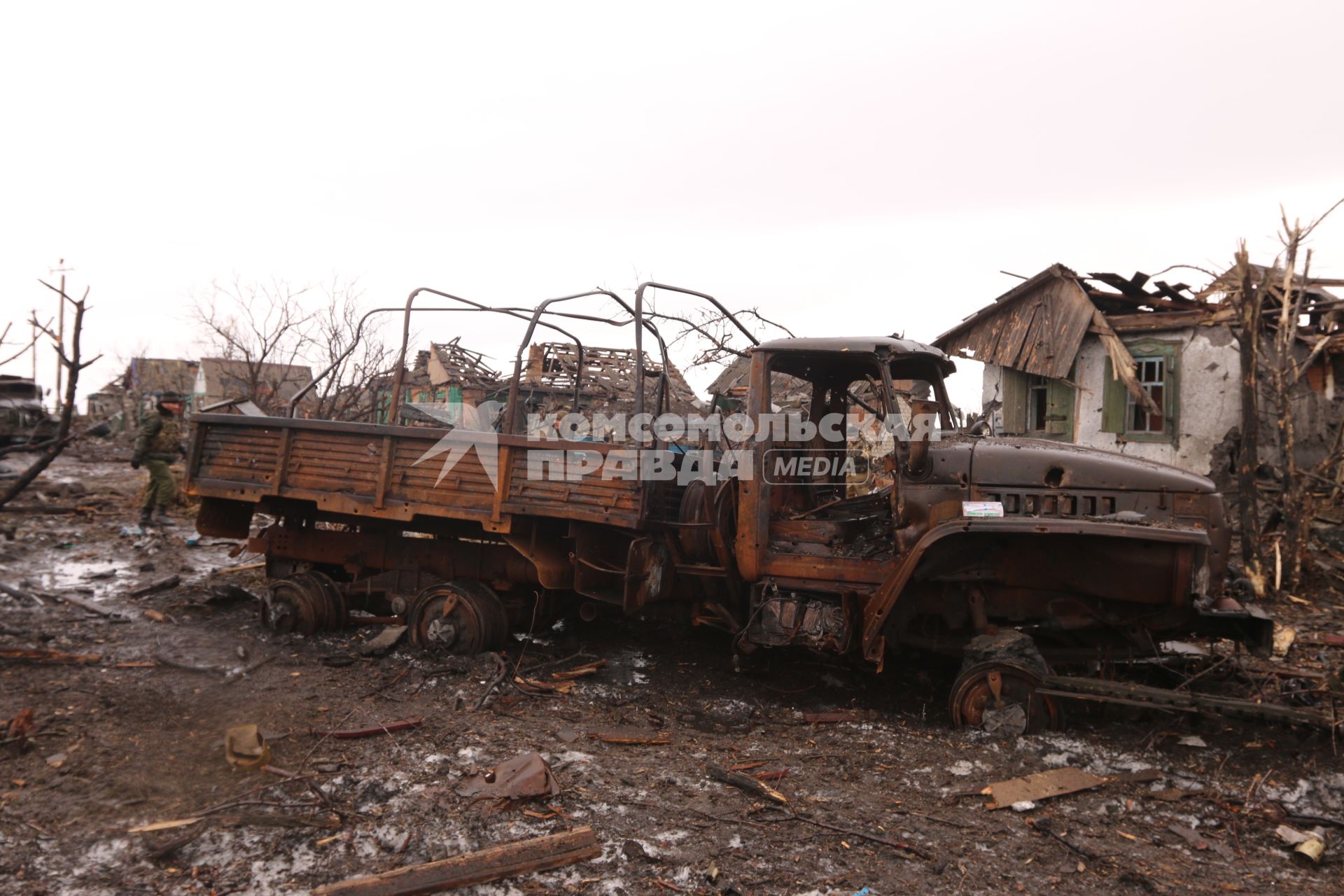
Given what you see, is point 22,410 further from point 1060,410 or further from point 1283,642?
point 1283,642

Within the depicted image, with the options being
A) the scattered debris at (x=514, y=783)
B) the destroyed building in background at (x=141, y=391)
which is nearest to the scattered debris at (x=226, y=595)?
the scattered debris at (x=514, y=783)

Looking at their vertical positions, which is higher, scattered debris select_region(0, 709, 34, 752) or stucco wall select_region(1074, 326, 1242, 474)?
stucco wall select_region(1074, 326, 1242, 474)

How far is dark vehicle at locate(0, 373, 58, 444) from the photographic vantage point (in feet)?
49.3

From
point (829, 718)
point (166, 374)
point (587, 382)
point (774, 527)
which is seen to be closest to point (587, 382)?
point (587, 382)

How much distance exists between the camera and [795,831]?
354cm

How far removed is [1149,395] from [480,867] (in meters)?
12.1

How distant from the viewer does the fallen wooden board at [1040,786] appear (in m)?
3.82

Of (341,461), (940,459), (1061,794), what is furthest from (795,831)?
(341,461)

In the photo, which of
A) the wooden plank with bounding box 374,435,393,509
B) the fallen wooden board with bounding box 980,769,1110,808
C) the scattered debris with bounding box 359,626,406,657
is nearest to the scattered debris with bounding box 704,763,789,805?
the fallen wooden board with bounding box 980,769,1110,808

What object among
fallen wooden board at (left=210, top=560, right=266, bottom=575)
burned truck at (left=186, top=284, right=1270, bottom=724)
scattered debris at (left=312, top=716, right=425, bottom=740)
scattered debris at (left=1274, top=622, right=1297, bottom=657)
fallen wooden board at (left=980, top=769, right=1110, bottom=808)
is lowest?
scattered debris at (left=312, top=716, right=425, bottom=740)

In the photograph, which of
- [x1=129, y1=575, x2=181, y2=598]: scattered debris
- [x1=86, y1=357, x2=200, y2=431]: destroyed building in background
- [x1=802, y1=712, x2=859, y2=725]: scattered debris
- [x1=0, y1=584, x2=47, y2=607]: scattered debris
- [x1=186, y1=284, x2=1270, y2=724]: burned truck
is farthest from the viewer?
[x1=86, y1=357, x2=200, y2=431]: destroyed building in background

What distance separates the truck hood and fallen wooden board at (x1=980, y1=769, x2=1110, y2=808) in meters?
1.64

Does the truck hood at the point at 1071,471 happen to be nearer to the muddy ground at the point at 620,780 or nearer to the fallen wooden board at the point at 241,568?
the muddy ground at the point at 620,780

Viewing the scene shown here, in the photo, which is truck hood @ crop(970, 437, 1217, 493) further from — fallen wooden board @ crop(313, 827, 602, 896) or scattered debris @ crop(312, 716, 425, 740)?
scattered debris @ crop(312, 716, 425, 740)
